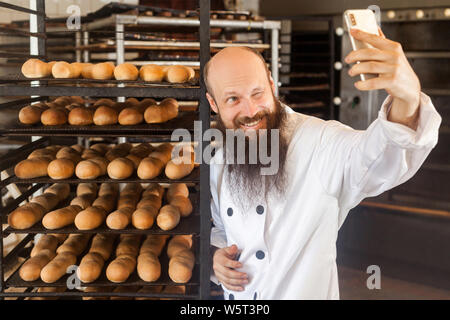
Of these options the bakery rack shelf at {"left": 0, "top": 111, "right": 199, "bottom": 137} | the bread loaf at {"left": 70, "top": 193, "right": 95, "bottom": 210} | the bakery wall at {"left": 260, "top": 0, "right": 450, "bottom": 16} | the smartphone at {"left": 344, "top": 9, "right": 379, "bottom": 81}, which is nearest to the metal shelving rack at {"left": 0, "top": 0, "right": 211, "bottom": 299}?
the bakery rack shelf at {"left": 0, "top": 111, "right": 199, "bottom": 137}

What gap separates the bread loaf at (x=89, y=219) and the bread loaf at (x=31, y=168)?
0.22m

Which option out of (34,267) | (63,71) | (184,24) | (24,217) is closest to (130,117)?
(63,71)

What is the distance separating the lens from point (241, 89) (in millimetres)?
1661

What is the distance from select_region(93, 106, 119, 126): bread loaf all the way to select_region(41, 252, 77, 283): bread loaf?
51 centimetres

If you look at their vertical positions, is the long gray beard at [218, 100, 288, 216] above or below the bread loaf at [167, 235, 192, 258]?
above

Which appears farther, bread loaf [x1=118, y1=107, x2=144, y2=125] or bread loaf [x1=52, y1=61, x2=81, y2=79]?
bread loaf [x1=118, y1=107, x2=144, y2=125]

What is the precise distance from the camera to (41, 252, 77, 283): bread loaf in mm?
1818

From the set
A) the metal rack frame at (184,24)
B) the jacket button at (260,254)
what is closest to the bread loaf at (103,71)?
the jacket button at (260,254)

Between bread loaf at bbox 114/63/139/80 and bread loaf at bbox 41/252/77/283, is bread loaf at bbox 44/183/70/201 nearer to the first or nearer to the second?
bread loaf at bbox 41/252/77/283

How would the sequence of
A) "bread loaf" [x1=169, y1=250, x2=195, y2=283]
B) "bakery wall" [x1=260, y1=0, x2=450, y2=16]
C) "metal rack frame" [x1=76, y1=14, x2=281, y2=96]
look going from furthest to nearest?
"bakery wall" [x1=260, y1=0, x2=450, y2=16] → "metal rack frame" [x1=76, y1=14, x2=281, y2=96] → "bread loaf" [x1=169, y1=250, x2=195, y2=283]

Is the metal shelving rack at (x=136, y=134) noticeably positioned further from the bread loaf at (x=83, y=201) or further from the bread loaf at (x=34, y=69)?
the bread loaf at (x=83, y=201)

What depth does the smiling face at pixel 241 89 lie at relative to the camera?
1.66m
